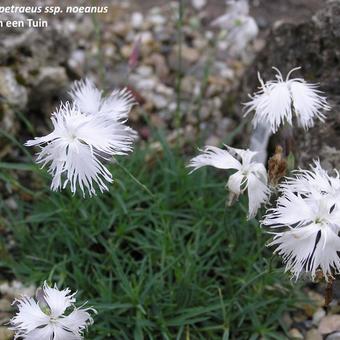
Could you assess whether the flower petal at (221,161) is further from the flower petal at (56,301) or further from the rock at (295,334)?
the rock at (295,334)

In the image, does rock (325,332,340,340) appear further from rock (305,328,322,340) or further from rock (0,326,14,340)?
rock (0,326,14,340)

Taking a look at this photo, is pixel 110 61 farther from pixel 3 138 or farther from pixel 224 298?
pixel 224 298

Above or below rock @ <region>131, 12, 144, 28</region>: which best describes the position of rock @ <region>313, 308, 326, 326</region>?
below

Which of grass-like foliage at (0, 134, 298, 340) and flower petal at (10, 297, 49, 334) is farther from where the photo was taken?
grass-like foliage at (0, 134, 298, 340)

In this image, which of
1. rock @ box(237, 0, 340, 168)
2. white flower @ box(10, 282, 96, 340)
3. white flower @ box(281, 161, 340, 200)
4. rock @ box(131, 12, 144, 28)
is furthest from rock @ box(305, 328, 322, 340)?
rock @ box(131, 12, 144, 28)

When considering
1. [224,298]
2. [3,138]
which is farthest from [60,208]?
[224,298]

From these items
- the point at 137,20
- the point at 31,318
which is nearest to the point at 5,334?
the point at 31,318

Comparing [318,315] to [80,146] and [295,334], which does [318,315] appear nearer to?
[295,334]
